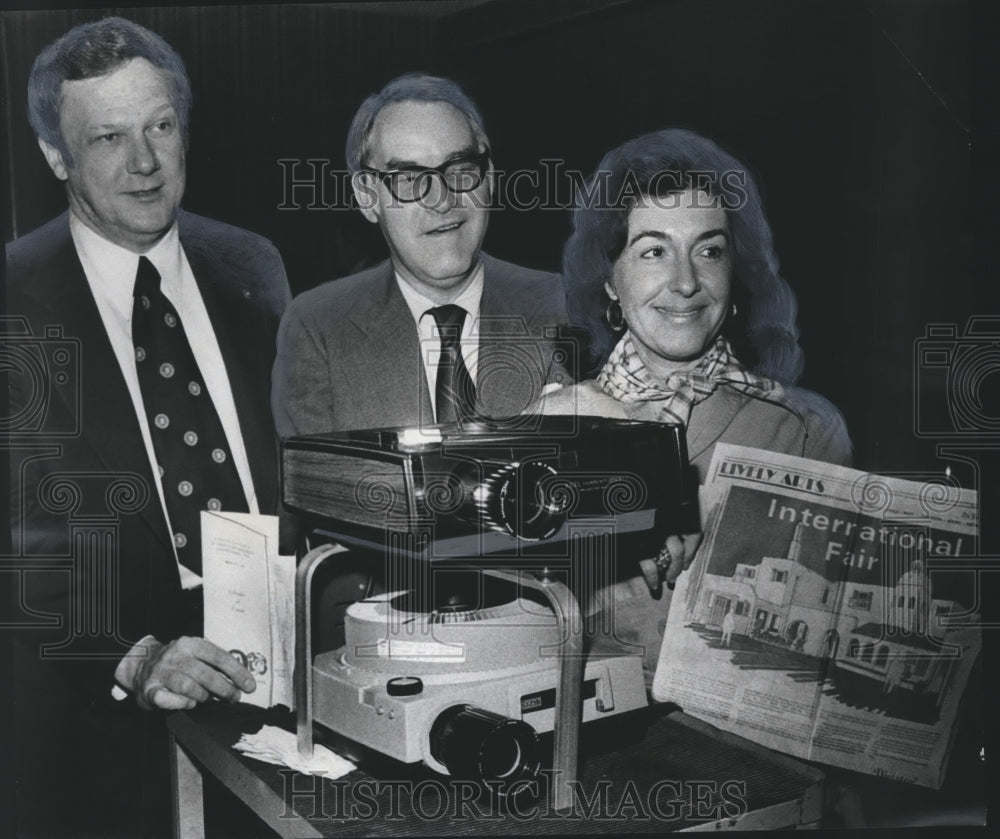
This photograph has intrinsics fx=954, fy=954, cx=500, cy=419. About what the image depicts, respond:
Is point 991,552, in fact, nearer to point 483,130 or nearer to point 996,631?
point 996,631

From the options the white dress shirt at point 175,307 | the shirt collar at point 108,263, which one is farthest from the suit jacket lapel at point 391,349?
the shirt collar at point 108,263

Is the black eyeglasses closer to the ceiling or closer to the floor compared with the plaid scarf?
closer to the ceiling

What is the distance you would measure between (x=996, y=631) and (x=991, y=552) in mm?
164

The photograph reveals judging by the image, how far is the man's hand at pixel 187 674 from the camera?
5.96ft

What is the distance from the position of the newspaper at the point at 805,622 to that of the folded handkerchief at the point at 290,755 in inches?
24.2

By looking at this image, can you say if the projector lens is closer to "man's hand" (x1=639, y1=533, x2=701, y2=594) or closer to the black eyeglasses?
"man's hand" (x1=639, y1=533, x2=701, y2=594)

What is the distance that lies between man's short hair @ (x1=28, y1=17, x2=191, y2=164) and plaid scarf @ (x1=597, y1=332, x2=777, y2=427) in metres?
0.94

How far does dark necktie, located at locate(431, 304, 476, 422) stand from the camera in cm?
183

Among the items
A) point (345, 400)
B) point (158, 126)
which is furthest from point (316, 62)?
point (345, 400)

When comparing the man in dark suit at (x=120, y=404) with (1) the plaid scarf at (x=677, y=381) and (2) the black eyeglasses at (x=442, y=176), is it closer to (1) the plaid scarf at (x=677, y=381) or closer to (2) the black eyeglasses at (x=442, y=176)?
(2) the black eyeglasses at (x=442, y=176)

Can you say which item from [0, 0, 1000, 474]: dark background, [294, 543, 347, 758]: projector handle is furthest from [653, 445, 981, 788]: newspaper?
[294, 543, 347, 758]: projector handle

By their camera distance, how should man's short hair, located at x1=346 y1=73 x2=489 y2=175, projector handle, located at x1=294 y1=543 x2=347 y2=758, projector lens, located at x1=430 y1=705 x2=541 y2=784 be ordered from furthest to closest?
1. man's short hair, located at x1=346 y1=73 x2=489 y2=175
2. projector handle, located at x1=294 y1=543 x2=347 y2=758
3. projector lens, located at x1=430 y1=705 x2=541 y2=784

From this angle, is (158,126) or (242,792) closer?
(242,792)

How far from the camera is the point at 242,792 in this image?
1.60 metres
